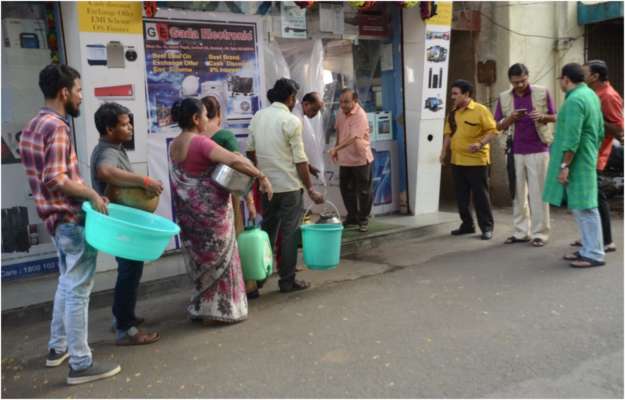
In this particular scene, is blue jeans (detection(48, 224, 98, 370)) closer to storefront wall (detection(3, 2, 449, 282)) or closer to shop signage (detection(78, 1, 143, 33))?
storefront wall (detection(3, 2, 449, 282))

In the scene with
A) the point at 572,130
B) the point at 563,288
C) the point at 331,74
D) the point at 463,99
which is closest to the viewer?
the point at 563,288

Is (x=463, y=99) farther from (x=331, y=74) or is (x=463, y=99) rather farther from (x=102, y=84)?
(x=102, y=84)

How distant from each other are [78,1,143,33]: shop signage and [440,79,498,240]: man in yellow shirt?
11.9 feet

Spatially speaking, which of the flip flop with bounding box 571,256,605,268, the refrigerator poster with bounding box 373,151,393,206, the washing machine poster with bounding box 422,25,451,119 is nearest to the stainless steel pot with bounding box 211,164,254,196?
the flip flop with bounding box 571,256,605,268

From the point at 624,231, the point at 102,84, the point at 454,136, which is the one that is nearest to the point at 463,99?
the point at 454,136

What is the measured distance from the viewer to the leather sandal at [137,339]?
420 cm

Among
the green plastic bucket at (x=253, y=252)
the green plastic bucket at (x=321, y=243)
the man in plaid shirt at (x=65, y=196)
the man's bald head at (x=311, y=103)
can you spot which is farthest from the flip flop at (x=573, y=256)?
the man in plaid shirt at (x=65, y=196)

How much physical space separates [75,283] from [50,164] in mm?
707

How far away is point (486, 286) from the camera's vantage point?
523cm

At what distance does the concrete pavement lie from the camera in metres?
3.40

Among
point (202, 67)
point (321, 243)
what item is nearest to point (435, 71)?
point (202, 67)

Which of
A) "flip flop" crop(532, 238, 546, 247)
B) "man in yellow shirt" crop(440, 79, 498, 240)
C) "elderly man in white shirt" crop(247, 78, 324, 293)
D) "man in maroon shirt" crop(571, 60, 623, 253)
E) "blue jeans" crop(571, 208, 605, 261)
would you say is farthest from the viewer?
"man in yellow shirt" crop(440, 79, 498, 240)

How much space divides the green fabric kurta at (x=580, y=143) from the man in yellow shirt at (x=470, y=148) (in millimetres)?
1377

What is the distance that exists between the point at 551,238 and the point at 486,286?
7.61 feet
